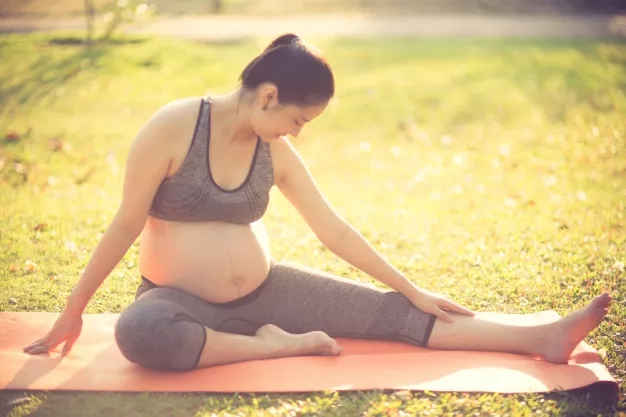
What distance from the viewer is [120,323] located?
3096 mm

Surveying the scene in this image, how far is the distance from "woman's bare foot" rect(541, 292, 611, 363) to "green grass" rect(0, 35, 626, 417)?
0.85ft

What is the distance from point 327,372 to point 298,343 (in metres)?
0.19

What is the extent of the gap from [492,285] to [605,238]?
112 cm

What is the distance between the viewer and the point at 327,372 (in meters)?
3.25

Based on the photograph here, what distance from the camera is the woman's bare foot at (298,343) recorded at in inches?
132

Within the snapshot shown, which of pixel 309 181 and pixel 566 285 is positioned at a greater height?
pixel 309 181

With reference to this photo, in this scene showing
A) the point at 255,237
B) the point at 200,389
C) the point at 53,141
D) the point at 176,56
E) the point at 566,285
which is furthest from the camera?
the point at 176,56

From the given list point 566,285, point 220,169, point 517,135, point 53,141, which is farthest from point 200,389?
point 517,135

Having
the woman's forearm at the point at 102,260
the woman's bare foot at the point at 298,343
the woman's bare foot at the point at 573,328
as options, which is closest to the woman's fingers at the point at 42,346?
the woman's forearm at the point at 102,260

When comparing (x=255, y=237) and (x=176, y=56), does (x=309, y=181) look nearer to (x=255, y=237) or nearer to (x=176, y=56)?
(x=255, y=237)

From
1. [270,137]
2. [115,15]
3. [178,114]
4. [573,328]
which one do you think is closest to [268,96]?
[270,137]

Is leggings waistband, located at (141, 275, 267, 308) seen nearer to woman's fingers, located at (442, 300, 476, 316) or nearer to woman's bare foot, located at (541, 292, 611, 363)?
woman's fingers, located at (442, 300, 476, 316)

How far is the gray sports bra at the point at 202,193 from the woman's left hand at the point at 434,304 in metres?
0.80

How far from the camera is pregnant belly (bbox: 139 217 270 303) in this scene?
10.6ft
